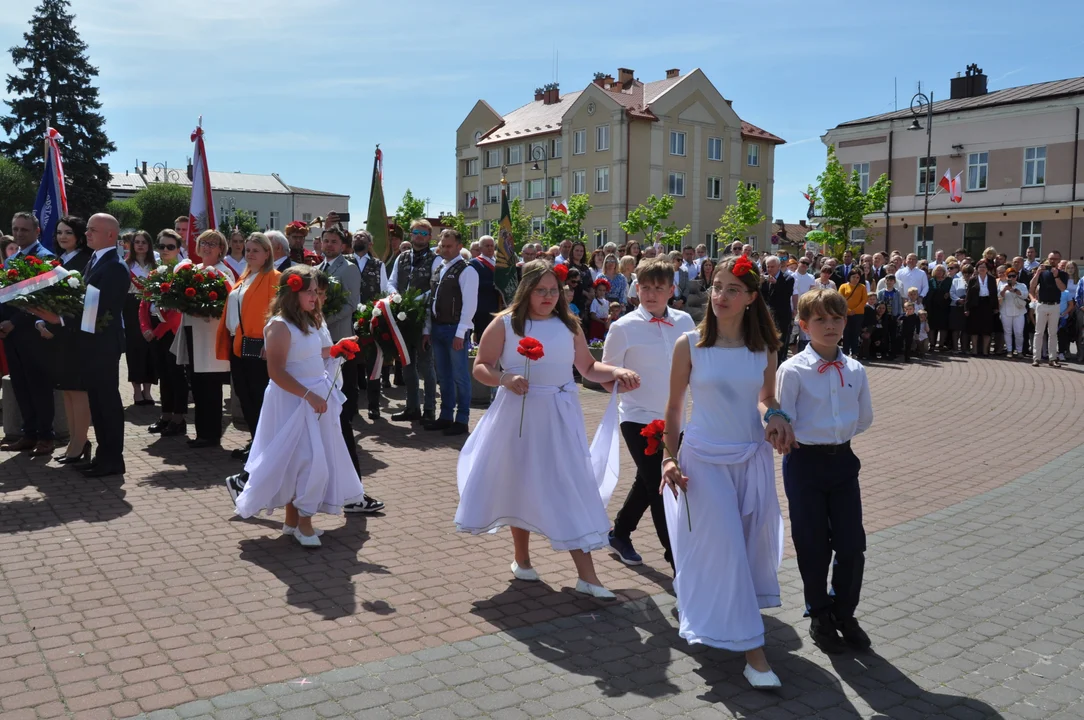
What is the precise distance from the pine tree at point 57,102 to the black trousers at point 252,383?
54.5m

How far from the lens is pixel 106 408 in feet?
27.4

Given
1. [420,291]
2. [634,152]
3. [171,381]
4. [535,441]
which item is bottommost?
[171,381]

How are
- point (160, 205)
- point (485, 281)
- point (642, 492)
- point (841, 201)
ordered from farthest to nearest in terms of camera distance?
point (160, 205), point (841, 201), point (485, 281), point (642, 492)

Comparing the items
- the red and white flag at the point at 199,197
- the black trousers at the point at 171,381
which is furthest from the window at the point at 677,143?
the black trousers at the point at 171,381

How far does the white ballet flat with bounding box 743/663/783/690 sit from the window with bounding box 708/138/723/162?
68.1 meters

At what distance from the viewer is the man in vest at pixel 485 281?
1093cm

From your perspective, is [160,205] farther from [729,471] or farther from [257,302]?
[729,471]

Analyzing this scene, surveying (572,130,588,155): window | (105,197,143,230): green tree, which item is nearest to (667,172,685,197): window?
(572,130,588,155): window

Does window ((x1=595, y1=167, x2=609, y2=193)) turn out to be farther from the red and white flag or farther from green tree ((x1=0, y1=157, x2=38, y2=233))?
the red and white flag

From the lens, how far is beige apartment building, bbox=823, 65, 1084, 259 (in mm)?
45531

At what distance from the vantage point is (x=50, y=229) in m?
12.3

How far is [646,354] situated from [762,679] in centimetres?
225

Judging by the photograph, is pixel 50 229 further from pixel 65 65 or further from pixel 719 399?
pixel 65 65

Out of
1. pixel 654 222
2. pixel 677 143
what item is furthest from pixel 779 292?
pixel 677 143
